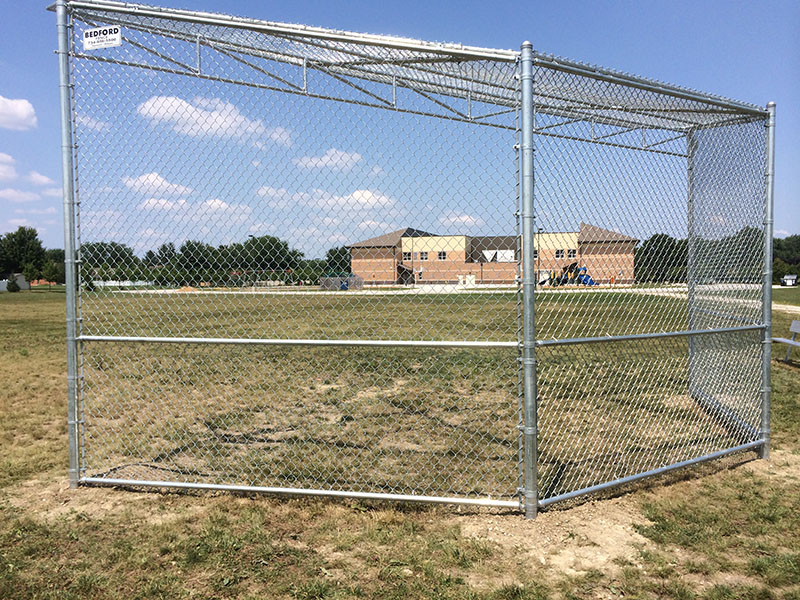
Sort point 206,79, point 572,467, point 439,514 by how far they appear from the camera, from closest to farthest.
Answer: point 439,514
point 206,79
point 572,467

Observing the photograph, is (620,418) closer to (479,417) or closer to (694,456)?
(694,456)

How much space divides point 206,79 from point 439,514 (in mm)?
3774

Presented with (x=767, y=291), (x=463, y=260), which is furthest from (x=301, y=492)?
(x=767, y=291)

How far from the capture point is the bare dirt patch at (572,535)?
304 centimetres

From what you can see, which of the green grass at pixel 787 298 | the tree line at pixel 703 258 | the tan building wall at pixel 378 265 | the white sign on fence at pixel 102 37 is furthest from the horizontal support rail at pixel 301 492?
the green grass at pixel 787 298

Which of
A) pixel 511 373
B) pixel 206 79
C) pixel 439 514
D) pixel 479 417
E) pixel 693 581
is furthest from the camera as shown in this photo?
pixel 511 373

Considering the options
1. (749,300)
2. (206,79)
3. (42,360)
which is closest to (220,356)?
(42,360)

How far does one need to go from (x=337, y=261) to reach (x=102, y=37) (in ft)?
7.97

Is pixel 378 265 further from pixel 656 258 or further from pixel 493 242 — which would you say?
pixel 656 258

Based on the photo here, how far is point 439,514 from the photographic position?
362cm

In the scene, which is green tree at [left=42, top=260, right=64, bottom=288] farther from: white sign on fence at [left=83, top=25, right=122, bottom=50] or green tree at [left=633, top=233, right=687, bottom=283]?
green tree at [left=633, top=233, right=687, bottom=283]

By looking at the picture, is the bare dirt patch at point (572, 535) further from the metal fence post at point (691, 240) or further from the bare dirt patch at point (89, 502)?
the metal fence post at point (691, 240)

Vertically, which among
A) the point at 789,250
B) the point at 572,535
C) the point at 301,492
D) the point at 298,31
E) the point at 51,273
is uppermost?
the point at 789,250

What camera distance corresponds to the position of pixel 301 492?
3.61 metres
